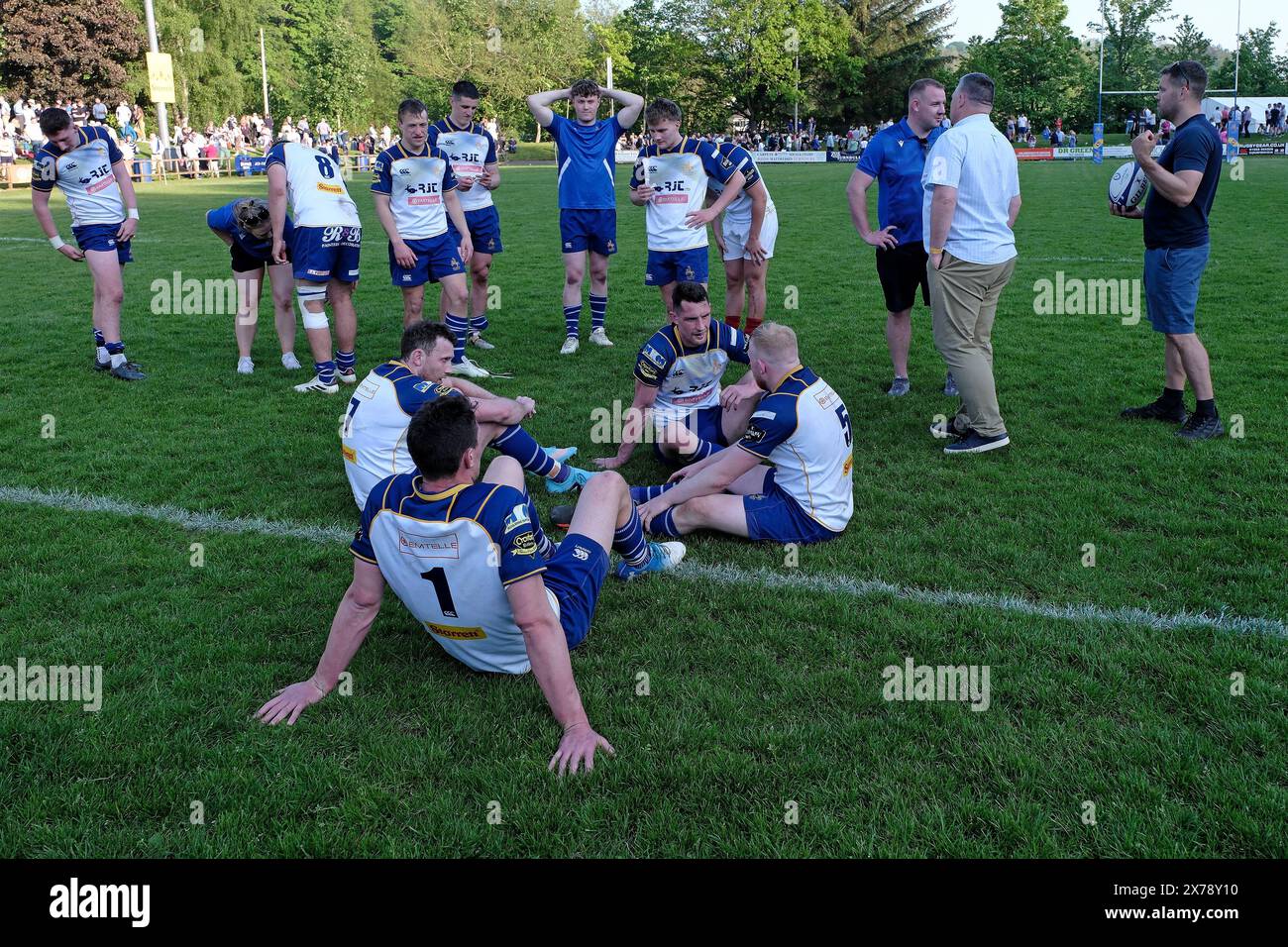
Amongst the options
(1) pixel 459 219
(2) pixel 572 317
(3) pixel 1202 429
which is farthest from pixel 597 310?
(3) pixel 1202 429

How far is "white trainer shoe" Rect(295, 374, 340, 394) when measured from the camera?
816cm

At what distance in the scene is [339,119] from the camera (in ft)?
179

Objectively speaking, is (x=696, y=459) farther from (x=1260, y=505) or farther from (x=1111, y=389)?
(x=1111, y=389)

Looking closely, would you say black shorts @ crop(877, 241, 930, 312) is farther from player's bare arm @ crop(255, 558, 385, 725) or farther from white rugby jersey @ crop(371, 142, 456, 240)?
player's bare arm @ crop(255, 558, 385, 725)

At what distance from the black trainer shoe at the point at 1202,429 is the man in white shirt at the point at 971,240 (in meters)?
1.31

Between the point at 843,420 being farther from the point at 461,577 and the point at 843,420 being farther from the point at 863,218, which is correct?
the point at 863,218

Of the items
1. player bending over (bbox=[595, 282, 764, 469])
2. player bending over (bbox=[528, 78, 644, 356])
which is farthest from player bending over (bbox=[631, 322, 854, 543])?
player bending over (bbox=[528, 78, 644, 356])

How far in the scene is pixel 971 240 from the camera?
6.51m

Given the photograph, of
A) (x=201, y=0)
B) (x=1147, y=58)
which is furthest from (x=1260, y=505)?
(x=1147, y=58)

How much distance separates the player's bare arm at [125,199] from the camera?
878cm

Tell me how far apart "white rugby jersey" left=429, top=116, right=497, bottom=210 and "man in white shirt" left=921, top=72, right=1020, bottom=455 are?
4.70 m

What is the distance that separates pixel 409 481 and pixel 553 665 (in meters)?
0.85

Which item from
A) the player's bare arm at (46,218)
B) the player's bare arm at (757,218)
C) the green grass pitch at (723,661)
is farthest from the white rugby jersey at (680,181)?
the player's bare arm at (46,218)

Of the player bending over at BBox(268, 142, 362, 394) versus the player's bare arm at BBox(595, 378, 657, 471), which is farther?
the player bending over at BBox(268, 142, 362, 394)
